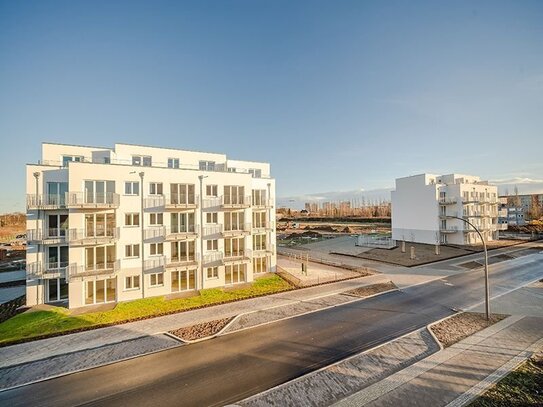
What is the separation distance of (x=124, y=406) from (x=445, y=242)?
5158cm

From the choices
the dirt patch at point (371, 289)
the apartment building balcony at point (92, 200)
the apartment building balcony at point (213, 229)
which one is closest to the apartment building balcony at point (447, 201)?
the dirt patch at point (371, 289)

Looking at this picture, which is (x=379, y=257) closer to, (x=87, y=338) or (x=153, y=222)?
(x=153, y=222)

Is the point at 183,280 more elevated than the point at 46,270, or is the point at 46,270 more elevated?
the point at 46,270

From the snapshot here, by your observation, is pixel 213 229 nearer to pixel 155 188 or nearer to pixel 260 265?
pixel 155 188

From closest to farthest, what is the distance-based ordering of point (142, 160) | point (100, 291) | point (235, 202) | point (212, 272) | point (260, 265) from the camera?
1. point (100, 291)
2. point (142, 160)
3. point (212, 272)
4. point (235, 202)
5. point (260, 265)

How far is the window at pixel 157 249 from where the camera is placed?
848 inches

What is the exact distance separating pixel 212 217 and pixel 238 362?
14057 mm

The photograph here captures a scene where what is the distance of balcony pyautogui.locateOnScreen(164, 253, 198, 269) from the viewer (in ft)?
71.9

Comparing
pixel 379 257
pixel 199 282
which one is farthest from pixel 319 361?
pixel 379 257

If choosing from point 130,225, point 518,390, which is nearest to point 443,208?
point 518,390

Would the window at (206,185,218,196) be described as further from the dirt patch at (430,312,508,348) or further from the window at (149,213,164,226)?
the dirt patch at (430,312,508,348)

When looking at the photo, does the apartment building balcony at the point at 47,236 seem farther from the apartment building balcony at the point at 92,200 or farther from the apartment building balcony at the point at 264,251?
the apartment building balcony at the point at 264,251

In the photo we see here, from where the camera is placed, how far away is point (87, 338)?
48.0 ft

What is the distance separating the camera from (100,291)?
→ 790 inches
